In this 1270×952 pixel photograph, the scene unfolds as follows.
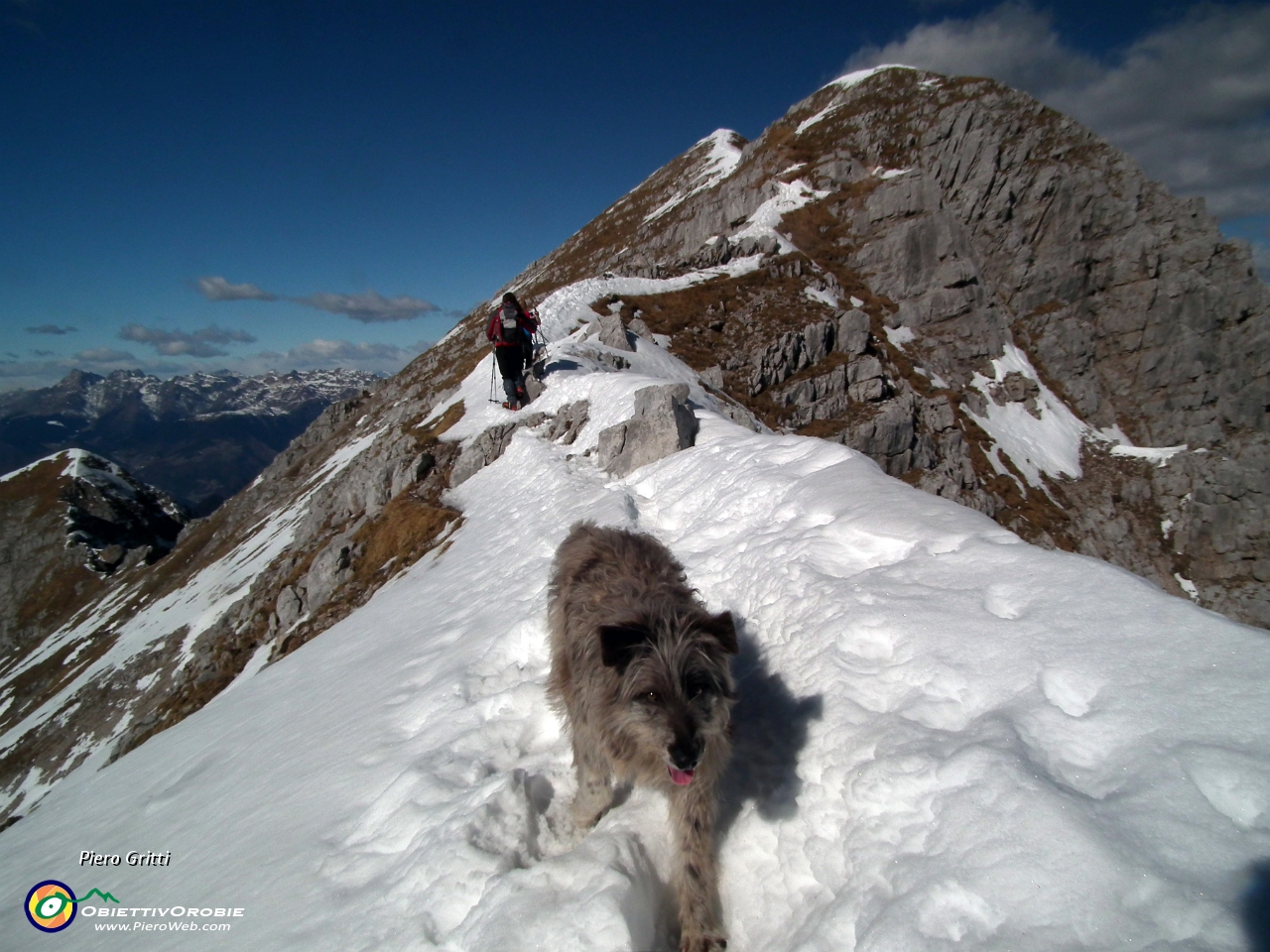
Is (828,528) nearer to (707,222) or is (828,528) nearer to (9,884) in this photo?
(9,884)

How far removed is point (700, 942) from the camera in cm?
405

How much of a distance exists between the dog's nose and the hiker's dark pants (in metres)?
23.4

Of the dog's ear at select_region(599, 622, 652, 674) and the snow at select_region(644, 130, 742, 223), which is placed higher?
the snow at select_region(644, 130, 742, 223)

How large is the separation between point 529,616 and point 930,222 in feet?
245

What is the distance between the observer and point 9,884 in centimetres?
871

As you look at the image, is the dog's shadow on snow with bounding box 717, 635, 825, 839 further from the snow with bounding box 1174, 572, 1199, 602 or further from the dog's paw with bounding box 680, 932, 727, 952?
the snow with bounding box 1174, 572, 1199, 602

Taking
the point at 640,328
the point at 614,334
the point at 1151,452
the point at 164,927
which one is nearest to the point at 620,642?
the point at 164,927

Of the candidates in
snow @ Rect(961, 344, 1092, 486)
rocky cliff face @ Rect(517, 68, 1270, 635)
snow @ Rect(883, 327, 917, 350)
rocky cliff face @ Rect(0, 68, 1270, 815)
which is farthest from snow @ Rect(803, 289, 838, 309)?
snow @ Rect(961, 344, 1092, 486)

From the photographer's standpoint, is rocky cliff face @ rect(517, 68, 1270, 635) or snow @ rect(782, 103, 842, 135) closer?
rocky cliff face @ rect(517, 68, 1270, 635)

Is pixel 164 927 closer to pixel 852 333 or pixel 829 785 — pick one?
pixel 829 785

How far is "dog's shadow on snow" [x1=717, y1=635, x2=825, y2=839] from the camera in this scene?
4.88m

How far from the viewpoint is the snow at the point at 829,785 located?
316 cm

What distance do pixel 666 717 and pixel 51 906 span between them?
9595mm

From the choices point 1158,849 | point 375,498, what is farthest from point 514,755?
point 375,498
